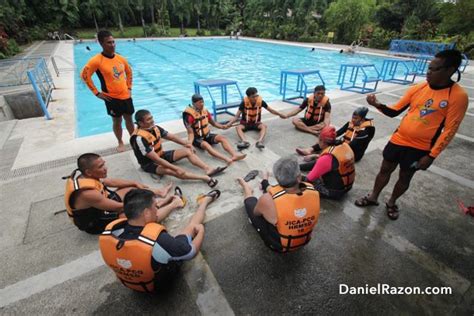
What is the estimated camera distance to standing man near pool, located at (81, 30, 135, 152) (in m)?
4.08

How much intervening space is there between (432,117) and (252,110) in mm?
3384

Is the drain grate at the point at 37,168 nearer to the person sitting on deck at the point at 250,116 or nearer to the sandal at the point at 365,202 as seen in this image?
→ the person sitting on deck at the point at 250,116

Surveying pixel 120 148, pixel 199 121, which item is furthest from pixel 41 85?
pixel 199 121

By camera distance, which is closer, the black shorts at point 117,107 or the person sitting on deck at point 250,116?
the black shorts at point 117,107

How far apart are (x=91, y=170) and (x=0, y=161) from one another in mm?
3323

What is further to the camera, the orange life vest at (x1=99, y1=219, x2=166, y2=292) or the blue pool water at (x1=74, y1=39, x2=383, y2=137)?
the blue pool water at (x1=74, y1=39, x2=383, y2=137)

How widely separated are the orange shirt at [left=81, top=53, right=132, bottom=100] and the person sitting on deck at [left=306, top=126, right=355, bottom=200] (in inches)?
146

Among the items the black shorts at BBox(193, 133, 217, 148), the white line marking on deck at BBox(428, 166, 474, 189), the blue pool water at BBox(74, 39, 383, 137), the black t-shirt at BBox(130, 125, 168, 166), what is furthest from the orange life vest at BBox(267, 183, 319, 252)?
the blue pool water at BBox(74, 39, 383, 137)

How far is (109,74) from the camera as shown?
13.7 ft

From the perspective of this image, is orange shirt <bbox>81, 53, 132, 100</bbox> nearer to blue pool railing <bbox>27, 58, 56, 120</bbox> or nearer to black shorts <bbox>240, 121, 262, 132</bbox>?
black shorts <bbox>240, 121, 262, 132</bbox>

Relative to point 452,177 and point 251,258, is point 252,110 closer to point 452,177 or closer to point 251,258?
point 251,258

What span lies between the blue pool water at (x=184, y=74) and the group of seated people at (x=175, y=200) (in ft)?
13.0

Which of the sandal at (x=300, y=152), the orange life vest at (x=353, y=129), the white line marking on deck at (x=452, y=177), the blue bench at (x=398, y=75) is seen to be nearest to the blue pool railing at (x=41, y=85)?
the sandal at (x=300, y=152)

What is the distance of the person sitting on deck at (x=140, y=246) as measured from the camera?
5.55 ft
